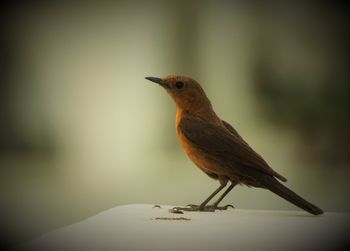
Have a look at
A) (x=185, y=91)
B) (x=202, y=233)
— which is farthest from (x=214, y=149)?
(x=202, y=233)

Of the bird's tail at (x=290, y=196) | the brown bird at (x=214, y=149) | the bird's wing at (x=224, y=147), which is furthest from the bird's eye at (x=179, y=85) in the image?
the bird's tail at (x=290, y=196)

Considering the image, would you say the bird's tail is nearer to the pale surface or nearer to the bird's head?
the pale surface

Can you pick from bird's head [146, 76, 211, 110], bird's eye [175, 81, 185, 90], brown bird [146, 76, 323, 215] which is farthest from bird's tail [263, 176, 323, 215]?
bird's eye [175, 81, 185, 90]

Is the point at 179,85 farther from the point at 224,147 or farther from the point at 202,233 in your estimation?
the point at 202,233

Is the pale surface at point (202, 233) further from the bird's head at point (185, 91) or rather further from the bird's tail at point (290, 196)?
the bird's head at point (185, 91)

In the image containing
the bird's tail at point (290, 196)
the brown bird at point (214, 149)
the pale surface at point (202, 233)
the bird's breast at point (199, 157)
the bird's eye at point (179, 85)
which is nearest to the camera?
the pale surface at point (202, 233)
